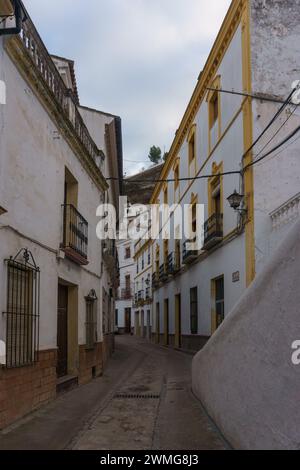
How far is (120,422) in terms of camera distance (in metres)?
6.96

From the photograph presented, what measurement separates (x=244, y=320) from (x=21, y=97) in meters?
4.03

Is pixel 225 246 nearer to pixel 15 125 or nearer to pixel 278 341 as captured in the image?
pixel 15 125

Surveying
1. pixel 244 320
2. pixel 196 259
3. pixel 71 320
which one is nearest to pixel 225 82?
pixel 196 259

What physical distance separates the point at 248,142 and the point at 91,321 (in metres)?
5.55

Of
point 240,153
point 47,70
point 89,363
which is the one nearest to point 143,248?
point 240,153

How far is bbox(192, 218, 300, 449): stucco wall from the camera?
402cm

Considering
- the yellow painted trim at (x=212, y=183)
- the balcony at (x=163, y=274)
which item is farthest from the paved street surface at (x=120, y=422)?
the balcony at (x=163, y=274)

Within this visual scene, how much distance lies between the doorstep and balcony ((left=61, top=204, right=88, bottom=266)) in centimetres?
210

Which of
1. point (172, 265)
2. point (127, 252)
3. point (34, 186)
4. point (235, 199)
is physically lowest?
point (172, 265)

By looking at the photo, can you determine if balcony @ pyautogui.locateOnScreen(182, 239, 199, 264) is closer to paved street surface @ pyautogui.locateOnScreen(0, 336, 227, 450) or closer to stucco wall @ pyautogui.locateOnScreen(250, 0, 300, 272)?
stucco wall @ pyautogui.locateOnScreen(250, 0, 300, 272)

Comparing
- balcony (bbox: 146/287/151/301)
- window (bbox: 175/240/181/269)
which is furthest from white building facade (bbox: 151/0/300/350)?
balcony (bbox: 146/287/151/301)

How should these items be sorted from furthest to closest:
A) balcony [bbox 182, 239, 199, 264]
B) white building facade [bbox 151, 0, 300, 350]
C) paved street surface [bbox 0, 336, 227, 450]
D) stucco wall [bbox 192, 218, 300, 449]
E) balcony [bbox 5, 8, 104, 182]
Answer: balcony [bbox 182, 239, 199, 264], white building facade [bbox 151, 0, 300, 350], balcony [bbox 5, 8, 104, 182], paved street surface [bbox 0, 336, 227, 450], stucco wall [bbox 192, 218, 300, 449]

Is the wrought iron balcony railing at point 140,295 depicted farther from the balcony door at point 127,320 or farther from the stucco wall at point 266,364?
the stucco wall at point 266,364

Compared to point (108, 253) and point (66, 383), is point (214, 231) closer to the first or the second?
point (108, 253)
